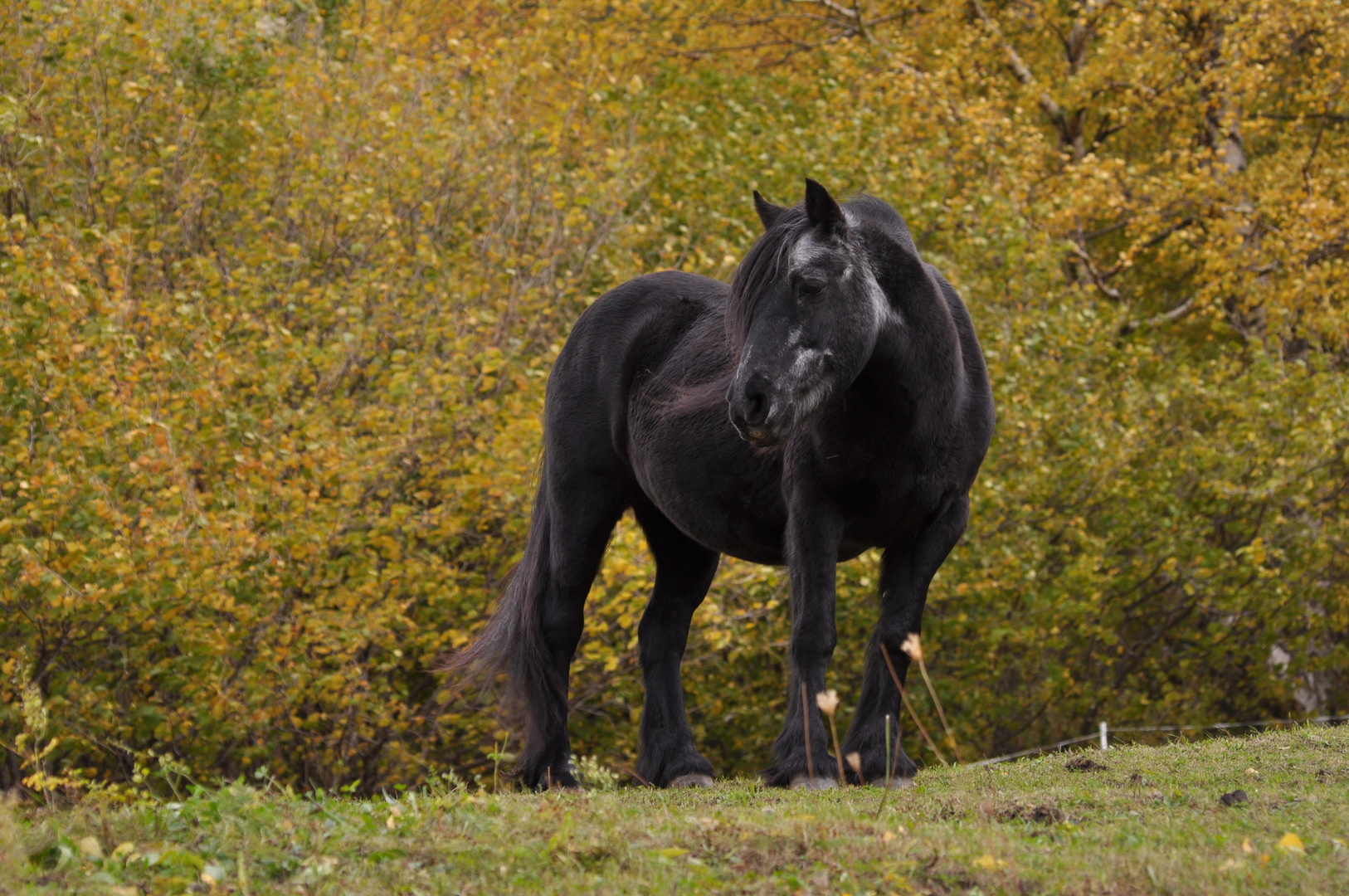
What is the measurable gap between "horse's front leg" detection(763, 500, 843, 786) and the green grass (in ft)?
2.30

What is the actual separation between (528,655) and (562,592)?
1.12ft

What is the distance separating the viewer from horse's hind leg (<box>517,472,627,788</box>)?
6.12m

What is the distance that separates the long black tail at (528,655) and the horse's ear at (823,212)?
7.34 feet

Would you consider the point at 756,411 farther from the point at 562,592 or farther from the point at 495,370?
the point at 495,370

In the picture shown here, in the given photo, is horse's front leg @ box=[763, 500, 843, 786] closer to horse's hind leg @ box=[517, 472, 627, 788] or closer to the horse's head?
the horse's head

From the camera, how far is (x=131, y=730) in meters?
→ 9.39

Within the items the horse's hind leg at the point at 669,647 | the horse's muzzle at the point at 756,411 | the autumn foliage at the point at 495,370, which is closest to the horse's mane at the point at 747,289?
the horse's muzzle at the point at 756,411

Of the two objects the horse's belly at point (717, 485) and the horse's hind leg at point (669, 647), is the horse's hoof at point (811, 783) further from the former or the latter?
the horse's belly at point (717, 485)

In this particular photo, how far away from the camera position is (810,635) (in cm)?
505

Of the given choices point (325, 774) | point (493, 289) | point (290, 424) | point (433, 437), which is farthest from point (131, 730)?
point (493, 289)

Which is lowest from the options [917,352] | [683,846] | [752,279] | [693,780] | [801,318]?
[693,780]

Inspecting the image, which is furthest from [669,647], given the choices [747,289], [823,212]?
[823,212]

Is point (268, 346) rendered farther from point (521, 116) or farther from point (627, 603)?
point (521, 116)

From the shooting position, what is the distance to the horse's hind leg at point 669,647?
6.07 meters
